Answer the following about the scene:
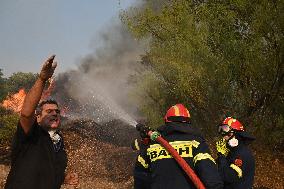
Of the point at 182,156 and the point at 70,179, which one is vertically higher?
the point at 182,156

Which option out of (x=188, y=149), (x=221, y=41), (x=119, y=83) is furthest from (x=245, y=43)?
(x=119, y=83)

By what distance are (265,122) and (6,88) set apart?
42515mm

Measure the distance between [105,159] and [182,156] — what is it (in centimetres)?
1459

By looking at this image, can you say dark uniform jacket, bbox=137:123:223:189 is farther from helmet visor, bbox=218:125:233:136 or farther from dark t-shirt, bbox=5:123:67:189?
helmet visor, bbox=218:125:233:136

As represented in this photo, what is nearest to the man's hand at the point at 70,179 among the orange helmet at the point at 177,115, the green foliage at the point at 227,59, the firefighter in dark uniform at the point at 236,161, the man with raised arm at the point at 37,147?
the man with raised arm at the point at 37,147

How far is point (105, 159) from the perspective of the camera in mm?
18219

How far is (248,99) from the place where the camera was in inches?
506

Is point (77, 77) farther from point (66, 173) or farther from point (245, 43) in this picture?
point (66, 173)

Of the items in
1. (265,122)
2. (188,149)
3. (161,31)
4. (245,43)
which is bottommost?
(188,149)

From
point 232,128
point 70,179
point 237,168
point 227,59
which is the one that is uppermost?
point 227,59

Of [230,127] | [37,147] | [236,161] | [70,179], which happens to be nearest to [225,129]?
[230,127]

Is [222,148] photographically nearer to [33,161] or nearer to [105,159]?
[33,161]

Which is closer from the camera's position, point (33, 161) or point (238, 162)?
point (33, 161)

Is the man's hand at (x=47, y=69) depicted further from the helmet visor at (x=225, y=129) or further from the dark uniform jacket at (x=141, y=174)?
the helmet visor at (x=225, y=129)
